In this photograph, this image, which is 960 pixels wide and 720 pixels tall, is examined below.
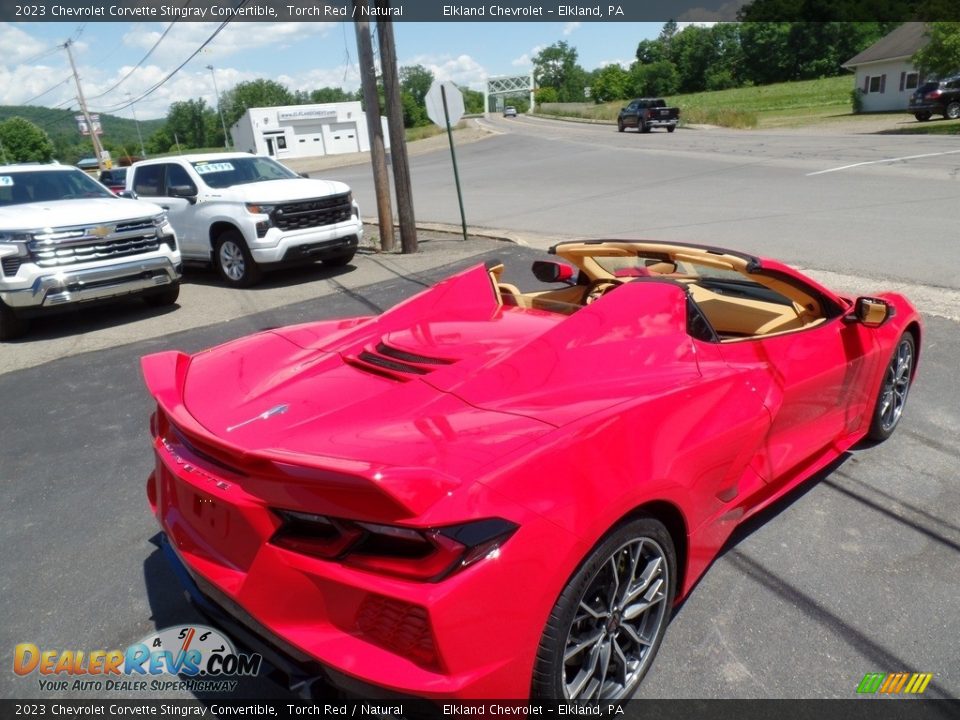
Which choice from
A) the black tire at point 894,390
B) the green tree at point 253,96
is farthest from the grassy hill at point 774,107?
the green tree at point 253,96

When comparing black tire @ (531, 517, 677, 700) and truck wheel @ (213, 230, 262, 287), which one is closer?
black tire @ (531, 517, 677, 700)

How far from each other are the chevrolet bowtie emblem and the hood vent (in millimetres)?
427

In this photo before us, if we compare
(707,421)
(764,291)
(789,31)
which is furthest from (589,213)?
(789,31)

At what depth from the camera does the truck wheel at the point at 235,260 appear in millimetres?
9820

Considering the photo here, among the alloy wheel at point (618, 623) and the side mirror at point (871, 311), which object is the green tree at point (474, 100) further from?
the alloy wheel at point (618, 623)

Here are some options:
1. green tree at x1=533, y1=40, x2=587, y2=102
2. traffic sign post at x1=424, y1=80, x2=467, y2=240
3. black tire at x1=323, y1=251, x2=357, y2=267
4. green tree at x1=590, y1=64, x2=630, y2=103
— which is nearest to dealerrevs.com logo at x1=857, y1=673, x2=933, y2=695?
black tire at x1=323, y1=251, x2=357, y2=267

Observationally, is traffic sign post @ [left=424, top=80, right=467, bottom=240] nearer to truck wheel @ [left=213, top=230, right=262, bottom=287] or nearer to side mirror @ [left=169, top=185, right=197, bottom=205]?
truck wheel @ [left=213, top=230, right=262, bottom=287]

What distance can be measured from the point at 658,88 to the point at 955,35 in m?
87.8

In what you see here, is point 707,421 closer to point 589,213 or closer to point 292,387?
point 292,387

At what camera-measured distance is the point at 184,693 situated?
2.55 metres

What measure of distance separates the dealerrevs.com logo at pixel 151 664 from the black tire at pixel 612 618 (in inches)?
42.9

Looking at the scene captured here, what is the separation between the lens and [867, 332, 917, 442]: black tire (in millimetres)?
4016

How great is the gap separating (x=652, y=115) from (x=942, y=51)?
699 inches

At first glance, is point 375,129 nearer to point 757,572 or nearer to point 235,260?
point 235,260
